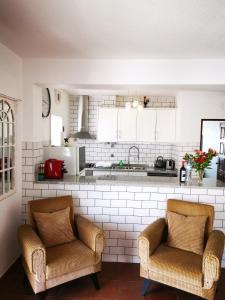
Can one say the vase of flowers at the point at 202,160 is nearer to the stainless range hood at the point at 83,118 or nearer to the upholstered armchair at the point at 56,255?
the upholstered armchair at the point at 56,255

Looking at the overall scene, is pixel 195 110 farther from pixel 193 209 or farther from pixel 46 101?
pixel 46 101

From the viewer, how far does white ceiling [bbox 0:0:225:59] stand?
1.71 m

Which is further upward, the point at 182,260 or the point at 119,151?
the point at 119,151

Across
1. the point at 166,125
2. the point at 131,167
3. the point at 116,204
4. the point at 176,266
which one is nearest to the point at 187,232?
the point at 176,266

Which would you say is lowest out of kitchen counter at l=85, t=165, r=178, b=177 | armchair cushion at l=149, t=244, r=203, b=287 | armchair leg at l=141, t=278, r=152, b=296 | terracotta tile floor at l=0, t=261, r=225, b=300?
terracotta tile floor at l=0, t=261, r=225, b=300

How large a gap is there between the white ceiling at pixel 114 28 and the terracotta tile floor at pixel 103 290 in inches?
90.1

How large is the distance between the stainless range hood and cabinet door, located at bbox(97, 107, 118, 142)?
34 centimetres

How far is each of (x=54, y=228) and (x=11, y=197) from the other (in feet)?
2.13

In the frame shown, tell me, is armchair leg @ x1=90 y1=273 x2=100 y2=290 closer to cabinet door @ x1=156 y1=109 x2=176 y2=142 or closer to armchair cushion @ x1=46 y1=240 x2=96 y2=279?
armchair cushion @ x1=46 y1=240 x2=96 y2=279

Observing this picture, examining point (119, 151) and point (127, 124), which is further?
point (119, 151)

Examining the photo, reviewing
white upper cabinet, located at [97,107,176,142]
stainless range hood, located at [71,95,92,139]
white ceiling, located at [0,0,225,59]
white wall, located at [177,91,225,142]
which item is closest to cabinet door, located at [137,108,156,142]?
white upper cabinet, located at [97,107,176,142]

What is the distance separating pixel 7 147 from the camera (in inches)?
109

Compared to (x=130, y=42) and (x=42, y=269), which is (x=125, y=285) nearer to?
(x=42, y=269)

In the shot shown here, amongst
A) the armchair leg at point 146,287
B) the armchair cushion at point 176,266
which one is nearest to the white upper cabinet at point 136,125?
the armchair cushion at point 176,266
